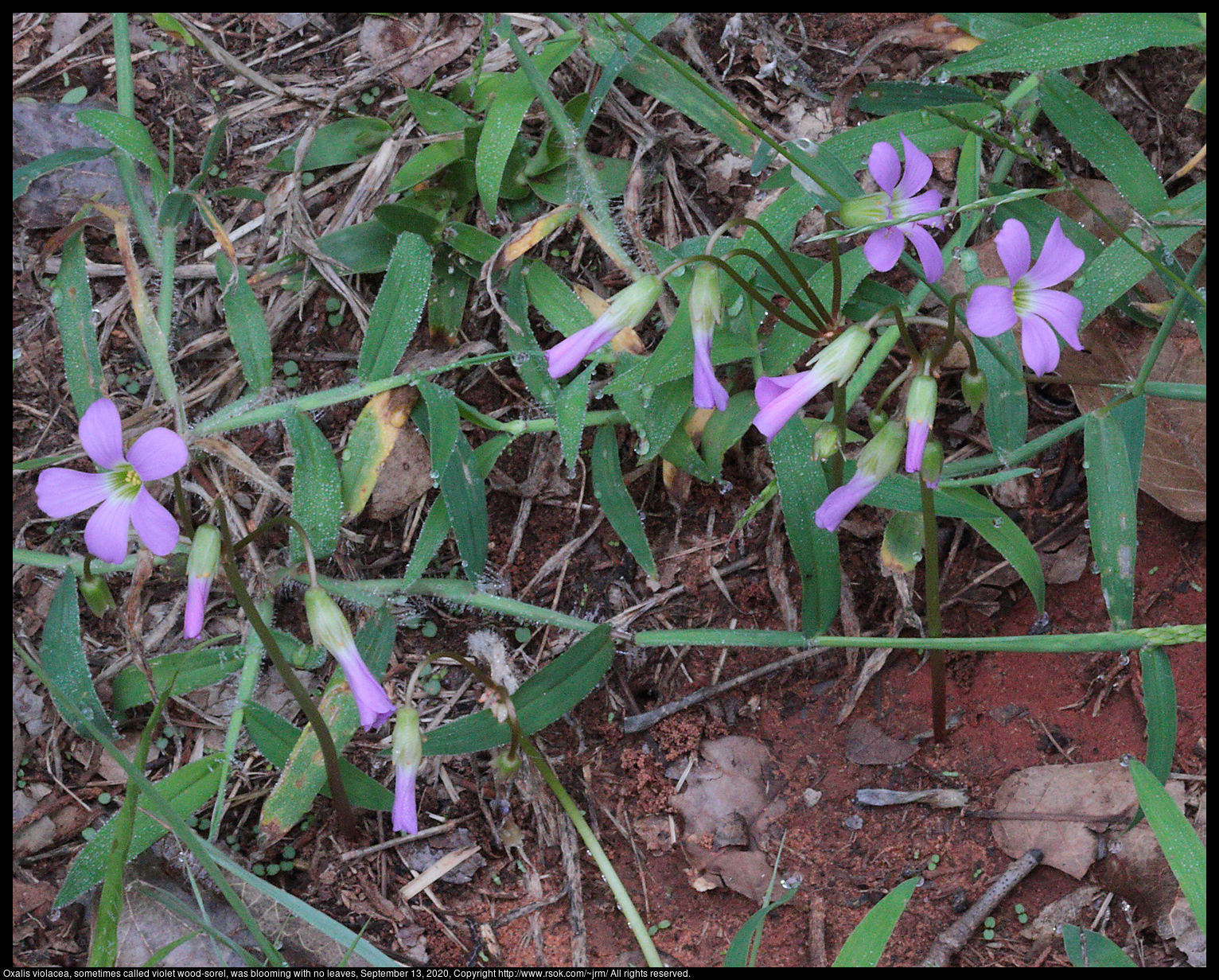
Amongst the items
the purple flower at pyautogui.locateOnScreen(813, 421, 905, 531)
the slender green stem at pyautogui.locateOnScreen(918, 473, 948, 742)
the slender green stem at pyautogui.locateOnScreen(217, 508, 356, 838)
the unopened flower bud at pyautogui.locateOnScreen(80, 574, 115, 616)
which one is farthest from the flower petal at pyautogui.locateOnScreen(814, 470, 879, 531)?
the unopened flower bud at pyautogui.locateOnScreen(80, 574, 115, 616)

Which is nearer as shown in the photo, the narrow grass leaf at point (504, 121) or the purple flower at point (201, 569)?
the purple flower at point (201, 569)

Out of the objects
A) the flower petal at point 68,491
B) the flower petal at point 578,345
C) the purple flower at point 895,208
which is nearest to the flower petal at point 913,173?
the purple flower at point 895,208

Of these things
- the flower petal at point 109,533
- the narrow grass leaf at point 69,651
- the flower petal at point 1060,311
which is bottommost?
the narrow grass leaf at point 69,651

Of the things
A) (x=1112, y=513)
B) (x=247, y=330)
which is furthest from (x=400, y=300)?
(x=1112, y=513)

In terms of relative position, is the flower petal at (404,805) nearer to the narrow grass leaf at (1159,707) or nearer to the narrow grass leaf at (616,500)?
the narrow grass leaf at (616,500)

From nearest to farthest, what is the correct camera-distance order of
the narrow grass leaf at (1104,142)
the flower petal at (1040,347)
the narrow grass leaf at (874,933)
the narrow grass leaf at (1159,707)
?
the flower petal at (1040,347) → the narrow grass leaf at (874,933) → the narrow grass leaf at (1159,707) → the narrow grass leaf at (1104,142)

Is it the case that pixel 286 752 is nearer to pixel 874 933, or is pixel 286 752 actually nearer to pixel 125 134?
pixel 874 933

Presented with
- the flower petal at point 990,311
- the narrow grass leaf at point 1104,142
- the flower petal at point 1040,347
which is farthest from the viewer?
the narrow grass leaf at point 1104,142
